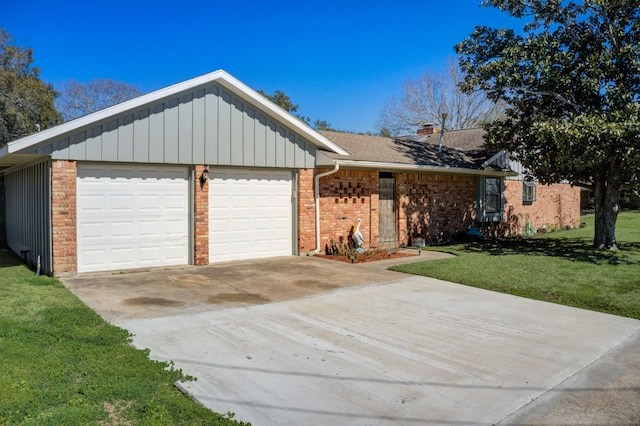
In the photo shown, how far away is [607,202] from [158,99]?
12.5 meters

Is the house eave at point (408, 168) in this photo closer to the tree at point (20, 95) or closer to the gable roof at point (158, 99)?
the gable roof at point (158, 99)

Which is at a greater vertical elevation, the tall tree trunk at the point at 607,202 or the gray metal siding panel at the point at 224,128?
the gray metal siding panel at the point at 224,128

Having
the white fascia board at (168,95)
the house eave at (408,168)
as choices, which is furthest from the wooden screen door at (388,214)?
the white fascia board at (168,95)

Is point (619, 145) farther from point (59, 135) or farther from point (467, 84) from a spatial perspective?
point (59, 135)

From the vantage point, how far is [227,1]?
52.0 feet

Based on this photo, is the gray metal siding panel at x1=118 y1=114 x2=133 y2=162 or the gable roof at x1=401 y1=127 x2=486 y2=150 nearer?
the gray metal siding panel at x1=118 y1=114 x2=133 y2=162

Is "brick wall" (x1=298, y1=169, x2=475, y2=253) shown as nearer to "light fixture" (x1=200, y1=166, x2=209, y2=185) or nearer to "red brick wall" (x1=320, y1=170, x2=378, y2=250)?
"red brick wall" (x1=320, y1=170, x2=378, y2=250)

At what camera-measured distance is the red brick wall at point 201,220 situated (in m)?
10.6

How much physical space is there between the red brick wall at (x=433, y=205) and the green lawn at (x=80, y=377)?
10.3 meters

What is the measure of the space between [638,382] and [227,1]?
15.4 m

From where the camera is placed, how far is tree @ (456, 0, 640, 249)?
11781 millimetres

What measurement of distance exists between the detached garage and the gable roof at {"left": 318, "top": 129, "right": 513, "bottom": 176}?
1.26 meters

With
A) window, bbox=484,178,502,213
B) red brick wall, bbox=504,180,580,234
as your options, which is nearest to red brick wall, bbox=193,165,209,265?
window, bbox=484,178,502,213

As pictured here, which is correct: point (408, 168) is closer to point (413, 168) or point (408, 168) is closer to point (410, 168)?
point (410, 168)
